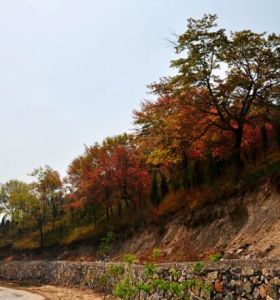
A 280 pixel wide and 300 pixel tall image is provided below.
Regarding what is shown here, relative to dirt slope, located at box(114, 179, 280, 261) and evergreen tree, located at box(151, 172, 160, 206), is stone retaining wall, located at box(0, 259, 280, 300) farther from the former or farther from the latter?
evergreen tree, located at box(151, 172, 160, 206)

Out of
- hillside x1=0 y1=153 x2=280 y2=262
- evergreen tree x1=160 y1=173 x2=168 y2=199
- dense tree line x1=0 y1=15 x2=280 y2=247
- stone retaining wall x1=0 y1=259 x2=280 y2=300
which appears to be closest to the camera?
stone retaining wall x1=0 y1=259 x2=280 y2=300

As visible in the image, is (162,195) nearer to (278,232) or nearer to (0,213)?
(278,232)

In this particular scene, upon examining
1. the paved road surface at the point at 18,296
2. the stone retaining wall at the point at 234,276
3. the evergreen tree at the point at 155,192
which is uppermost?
the evergreen tree at the point at 155,192

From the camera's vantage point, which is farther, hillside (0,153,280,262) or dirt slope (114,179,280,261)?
hillside (0,153,280,262)

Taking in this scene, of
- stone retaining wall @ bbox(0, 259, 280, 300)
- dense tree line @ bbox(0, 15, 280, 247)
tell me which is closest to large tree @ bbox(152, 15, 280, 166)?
dense tree line @ bbox(0, 15, 280, 247)

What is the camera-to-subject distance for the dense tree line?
30969 millimetres

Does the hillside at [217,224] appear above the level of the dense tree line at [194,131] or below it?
below

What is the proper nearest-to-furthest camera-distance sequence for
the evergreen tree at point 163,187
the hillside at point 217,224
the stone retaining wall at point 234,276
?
the stone retaining wall at point 234,276
the hillside at point 217,224
the evergreen tree at point 163,187

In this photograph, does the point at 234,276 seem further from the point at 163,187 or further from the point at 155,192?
the point at 155,192

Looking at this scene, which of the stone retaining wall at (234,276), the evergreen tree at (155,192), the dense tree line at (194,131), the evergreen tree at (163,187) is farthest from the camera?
the evergreen tree at (163,187)

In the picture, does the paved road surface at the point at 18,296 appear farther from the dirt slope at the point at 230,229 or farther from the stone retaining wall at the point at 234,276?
the stone retaining wall at the point at 234,276

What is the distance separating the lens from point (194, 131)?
32.3m

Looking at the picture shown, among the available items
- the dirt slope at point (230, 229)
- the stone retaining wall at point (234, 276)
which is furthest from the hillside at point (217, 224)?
the stone retaining wall at point (234, 276)

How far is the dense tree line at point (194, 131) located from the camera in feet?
102
